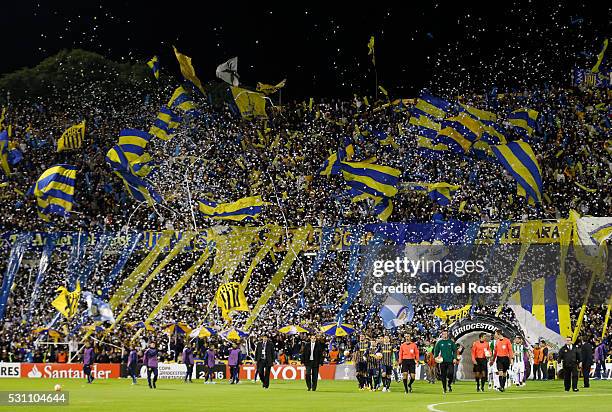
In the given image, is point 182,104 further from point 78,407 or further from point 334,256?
point 78,407

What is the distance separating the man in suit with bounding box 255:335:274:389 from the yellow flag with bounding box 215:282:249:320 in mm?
8751

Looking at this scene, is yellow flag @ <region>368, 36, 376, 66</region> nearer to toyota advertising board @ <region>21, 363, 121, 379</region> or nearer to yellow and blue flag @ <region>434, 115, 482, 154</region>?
yellow and blue flag @ <region>434, 115, 482, 154</region>

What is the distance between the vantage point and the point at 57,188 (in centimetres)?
4891

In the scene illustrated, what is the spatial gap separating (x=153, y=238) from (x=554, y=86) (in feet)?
73.4

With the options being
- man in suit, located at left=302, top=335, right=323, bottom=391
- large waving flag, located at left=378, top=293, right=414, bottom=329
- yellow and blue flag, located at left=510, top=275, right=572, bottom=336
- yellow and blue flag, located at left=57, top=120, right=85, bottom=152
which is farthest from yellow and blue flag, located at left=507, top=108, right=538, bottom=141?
yellow and blue flag, located at left=57, top=120, right=85, bottom=152

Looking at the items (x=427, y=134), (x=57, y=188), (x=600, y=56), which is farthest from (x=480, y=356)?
(x=600, y=56)

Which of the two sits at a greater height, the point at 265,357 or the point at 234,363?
the point at 265,357

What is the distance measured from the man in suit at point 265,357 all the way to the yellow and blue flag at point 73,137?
2365 cm

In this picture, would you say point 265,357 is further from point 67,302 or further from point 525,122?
point 525,122

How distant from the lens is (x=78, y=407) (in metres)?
24.3

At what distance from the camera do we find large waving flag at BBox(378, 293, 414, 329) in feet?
131

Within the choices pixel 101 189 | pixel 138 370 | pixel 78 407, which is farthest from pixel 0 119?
pixel 78 407

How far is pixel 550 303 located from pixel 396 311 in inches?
241

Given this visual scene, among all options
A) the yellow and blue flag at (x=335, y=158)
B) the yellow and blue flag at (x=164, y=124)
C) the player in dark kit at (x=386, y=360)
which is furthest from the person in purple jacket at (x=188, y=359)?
the yellow and blue flag at (x=164, y=124)
